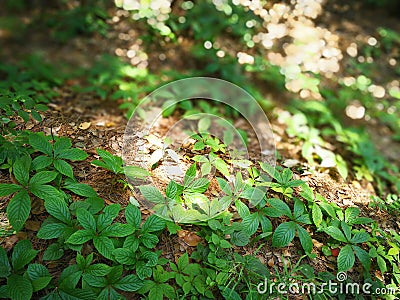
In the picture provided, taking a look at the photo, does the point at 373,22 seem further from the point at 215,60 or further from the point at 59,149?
the point at 59,149

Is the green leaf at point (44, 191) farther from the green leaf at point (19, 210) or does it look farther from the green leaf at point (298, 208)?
the green leaf at point (298, 208)

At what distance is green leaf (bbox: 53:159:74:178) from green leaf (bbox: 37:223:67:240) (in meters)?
0.31

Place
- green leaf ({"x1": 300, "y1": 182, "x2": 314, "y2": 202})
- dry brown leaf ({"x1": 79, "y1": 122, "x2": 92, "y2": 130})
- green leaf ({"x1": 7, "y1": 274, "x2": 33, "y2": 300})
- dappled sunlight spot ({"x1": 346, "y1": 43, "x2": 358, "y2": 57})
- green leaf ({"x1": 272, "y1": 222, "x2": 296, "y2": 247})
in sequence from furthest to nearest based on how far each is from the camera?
dappled sunlight spot ({"x1": 346, "y1": 43, "x2": 358, "y2": 57}) → dry brown leaf ({"x1": 79, "y1": 122, "x2": 92, "y2": 130}) → green leaf ({"x1": 300, "y1": 182, "x2": 314, "y2": 202}) → green leaf ({"x1": 272, "y1": 222, "x2": 296, "y2": 247}) → green leaf ({"x1": 7, "y1": 274, "x2": 33, "y2": 300})

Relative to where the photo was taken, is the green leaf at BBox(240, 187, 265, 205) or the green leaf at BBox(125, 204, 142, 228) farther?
the green leaf at BBox(240, 187, 265, 205)

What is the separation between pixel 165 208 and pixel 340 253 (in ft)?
3.58

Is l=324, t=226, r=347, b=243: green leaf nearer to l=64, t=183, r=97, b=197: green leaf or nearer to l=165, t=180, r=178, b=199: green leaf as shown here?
l=165, t=180, r=178, b=199: green leaf

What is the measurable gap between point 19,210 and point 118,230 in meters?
0.54

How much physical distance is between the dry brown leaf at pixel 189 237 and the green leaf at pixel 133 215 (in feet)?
0.93

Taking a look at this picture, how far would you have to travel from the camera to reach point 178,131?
3.51 m

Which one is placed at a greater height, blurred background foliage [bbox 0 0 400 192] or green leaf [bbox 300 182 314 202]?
green leaf [bbox 300 182 314 202]

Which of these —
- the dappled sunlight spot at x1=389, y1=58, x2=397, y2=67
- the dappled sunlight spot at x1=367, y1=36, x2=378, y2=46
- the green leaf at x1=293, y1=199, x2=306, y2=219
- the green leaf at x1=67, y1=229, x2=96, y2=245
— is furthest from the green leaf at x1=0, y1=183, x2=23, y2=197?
the dappled sunlight spot at x1=389, y1=58, x2=397, y2=67

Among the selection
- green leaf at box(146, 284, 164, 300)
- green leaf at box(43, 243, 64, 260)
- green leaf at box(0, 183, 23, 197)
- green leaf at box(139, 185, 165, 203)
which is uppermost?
green leaf at box(0, 183, 23, 197)

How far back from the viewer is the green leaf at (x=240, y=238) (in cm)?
230

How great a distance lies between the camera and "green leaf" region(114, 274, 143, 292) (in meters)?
2.04
